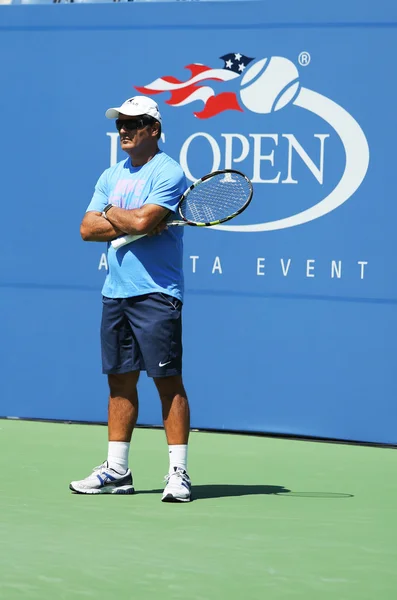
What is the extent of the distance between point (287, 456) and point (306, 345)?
68 cm

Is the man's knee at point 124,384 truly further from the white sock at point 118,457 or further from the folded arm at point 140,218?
the folded arm at point 140,218

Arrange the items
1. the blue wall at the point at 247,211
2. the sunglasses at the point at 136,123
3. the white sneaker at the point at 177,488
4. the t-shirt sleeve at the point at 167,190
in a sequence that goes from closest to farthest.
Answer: the white sneaker at the point at 177,488
the t-shirt sleeve at the point at 167,190
the sunglasses at the point at 136,123
the blue wall at the point at 247,211

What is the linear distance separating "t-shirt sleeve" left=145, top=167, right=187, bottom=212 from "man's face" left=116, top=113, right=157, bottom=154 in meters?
0.17

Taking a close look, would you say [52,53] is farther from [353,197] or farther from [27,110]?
[353,197]

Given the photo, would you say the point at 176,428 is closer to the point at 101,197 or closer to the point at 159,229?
the point at 159,229

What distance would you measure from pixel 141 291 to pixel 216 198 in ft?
1.77

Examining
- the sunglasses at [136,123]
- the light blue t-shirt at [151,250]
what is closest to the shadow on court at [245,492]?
the light blue t-shirt at [151,250]

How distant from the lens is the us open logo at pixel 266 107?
710cm

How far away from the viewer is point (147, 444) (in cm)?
708

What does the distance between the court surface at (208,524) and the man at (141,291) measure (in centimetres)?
24

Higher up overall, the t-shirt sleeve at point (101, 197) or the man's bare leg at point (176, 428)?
the t-shirt sleeve at point (101, 197)

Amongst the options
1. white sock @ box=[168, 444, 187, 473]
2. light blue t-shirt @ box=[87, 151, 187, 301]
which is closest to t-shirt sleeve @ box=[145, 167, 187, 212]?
light blue t-shirt @ box=[87, 151, 187, 301]

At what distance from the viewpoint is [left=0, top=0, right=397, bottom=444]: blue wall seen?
7082 mm

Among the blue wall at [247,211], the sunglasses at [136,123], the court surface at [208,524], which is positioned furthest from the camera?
the blue wall at [247,211]
